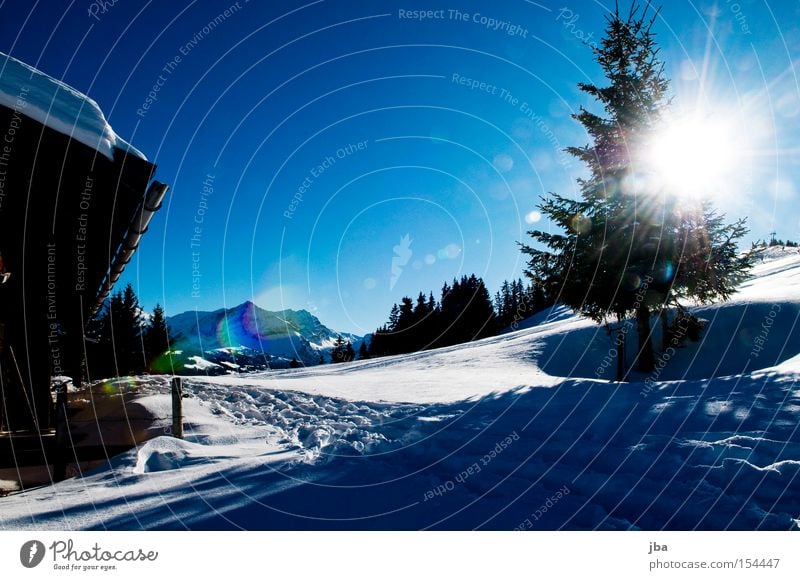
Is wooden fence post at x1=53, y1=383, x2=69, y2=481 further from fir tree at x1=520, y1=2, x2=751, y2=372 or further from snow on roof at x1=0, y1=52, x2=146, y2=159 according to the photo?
fir tree at x1=520, y1=2, x2=751, y2=372

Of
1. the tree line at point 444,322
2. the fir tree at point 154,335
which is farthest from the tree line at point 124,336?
the tree line at point 444,322

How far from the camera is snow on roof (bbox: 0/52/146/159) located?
4648mm

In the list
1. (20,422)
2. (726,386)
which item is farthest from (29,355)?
(726,386)

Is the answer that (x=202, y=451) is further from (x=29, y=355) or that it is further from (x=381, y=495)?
(x=29, y=355)

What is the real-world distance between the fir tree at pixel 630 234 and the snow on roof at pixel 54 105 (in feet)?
40.8

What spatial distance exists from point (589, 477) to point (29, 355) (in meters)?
10.0

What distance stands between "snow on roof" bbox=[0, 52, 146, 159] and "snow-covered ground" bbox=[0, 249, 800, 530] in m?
4.24

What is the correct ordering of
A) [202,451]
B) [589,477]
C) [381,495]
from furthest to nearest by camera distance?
[202,451]
[589,477]
[381,495]

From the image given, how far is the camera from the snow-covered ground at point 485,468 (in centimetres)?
334

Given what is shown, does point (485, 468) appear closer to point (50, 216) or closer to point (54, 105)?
point (54, 105)

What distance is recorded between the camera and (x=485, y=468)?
438 centimetres

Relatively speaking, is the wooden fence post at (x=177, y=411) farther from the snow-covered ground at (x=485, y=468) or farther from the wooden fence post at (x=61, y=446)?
the wooden fence post at (x=61, y=446)
